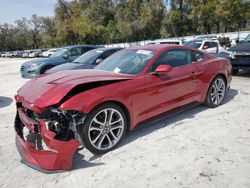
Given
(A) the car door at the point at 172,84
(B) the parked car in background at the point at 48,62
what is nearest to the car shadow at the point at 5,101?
(B) the parked car in background at the point at 48,62

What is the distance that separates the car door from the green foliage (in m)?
42.3

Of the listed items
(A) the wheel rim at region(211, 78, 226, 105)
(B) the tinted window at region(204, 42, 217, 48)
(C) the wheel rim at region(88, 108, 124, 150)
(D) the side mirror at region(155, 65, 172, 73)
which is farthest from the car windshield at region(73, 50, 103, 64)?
(B) the tinted window at region(204, 42, 217, 48)

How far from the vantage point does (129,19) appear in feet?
190

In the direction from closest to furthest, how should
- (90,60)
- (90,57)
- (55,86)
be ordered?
(55,86)
(90,60)
(90,57)

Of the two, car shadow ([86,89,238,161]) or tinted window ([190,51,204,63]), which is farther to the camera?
tinted window ([190,51,204,63])

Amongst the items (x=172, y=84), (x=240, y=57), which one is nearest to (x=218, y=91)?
(x=172, y=84)

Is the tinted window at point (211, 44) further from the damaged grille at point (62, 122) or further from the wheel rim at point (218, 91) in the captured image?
the damaged grille at point (62, 122)

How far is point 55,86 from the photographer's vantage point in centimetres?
344

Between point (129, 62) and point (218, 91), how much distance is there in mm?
2362

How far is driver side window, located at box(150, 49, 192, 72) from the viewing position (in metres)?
4.27

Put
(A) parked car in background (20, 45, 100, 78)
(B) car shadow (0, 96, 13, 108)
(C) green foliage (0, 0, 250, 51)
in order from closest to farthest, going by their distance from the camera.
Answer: (B) car shadow (0, 96, 13, 108) < (A) parked car in background (20, 45, 100, 78) < (C) green foliage (0, 0, 250, 51)

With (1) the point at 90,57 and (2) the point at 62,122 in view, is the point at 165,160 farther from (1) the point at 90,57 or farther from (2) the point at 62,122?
(1) the point at 90,57

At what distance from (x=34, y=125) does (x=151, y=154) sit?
165cm

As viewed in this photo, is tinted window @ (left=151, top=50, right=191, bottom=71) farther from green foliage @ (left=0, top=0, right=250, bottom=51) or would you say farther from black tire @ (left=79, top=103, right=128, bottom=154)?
green foliage @ (left=0, top=0, right=250, bottom=51)
